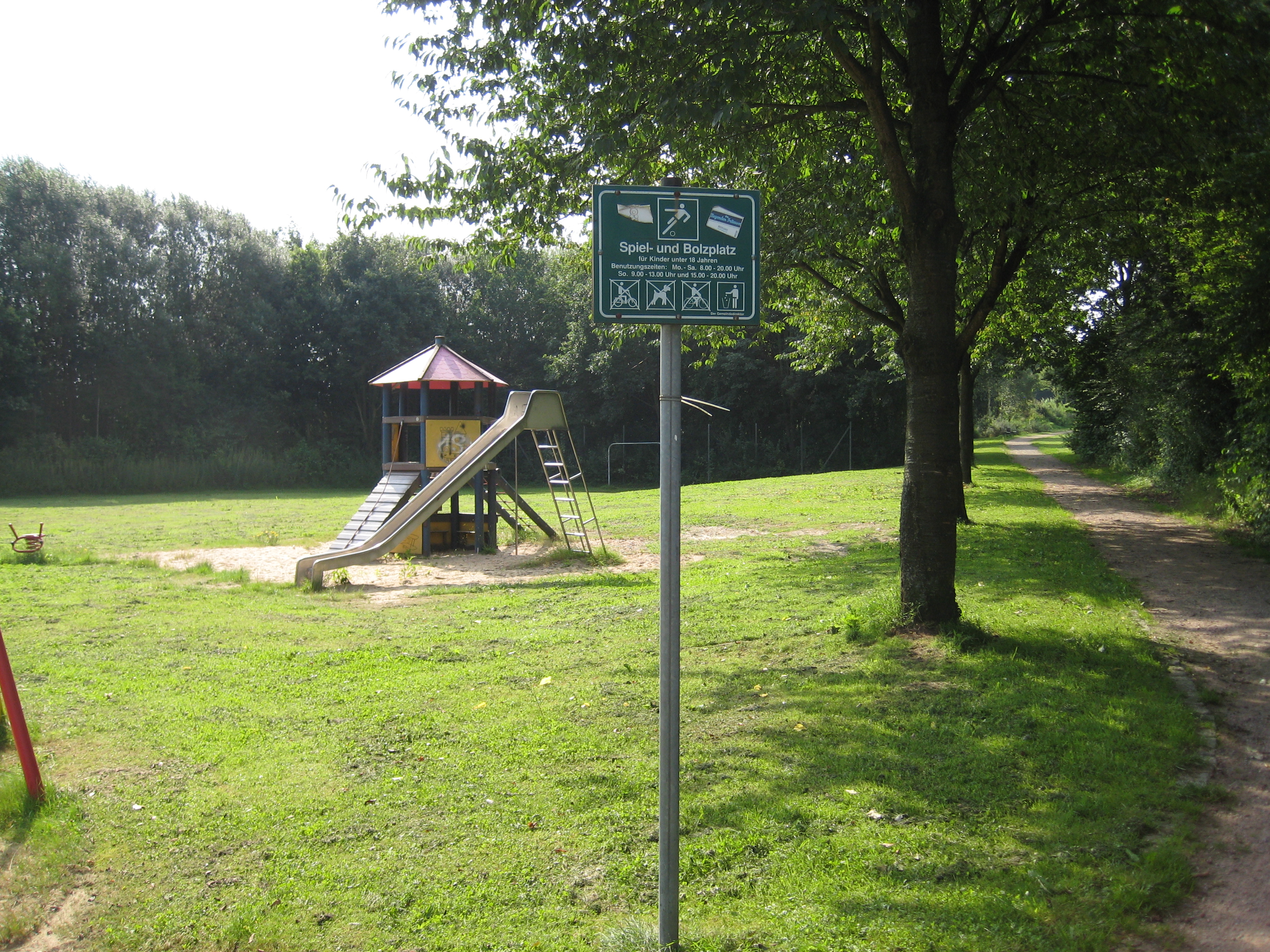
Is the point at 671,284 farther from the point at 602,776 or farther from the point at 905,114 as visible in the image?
the point at 905,114

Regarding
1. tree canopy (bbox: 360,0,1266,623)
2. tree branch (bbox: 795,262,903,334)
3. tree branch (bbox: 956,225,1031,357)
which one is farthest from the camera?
tree branch (bbox: 795,262,903,334)

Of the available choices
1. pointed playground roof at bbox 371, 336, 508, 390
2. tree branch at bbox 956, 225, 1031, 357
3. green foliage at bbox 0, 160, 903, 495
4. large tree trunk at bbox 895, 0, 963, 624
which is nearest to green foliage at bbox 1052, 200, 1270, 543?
tree branch at bbox 956, 225, 1031, 357

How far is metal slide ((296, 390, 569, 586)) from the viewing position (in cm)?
1312

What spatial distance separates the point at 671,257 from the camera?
3.28 m

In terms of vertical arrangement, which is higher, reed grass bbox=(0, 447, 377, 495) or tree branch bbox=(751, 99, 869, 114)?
tree branch bbox=(751, 99, 869, 114)

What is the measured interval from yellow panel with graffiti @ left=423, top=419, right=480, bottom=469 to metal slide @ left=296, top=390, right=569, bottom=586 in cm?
36

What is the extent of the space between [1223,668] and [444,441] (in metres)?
13.6

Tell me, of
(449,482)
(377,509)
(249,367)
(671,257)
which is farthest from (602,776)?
(249,367)

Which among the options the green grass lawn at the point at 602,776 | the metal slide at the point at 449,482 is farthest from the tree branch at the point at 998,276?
the metal slide at the point at 449,482

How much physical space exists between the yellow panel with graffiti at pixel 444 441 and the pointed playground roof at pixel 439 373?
84 centimetres

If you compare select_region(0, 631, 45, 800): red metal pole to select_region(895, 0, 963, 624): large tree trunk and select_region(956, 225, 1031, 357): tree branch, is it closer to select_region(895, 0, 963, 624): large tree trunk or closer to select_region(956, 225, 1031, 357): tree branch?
select_region(895, 0, 963, 624): large tree trunk

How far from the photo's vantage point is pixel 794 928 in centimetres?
358

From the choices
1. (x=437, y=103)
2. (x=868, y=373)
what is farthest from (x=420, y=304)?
(x=437, y=103)

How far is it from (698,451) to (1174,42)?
37247 millimetres
